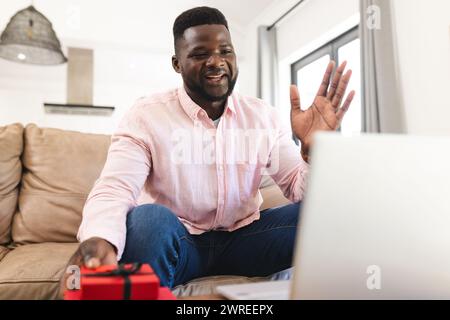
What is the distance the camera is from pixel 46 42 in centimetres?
254

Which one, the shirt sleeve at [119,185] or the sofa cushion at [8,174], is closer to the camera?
the shirt sleeve at [119,185]

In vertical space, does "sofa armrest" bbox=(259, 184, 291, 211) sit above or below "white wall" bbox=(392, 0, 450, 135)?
below

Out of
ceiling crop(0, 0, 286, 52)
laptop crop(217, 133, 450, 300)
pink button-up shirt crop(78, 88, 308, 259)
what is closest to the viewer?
laptop crop(217, 133, 450, 300)

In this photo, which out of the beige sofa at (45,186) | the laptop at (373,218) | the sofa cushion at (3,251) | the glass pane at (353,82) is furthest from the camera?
the glass pane at (353,82)

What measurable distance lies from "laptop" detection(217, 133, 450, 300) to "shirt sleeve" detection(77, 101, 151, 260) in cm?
47

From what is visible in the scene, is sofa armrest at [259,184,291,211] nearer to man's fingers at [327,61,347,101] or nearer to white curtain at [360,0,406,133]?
man's fingers at [327,61,347,101]

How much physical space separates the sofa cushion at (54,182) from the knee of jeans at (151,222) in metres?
0.76

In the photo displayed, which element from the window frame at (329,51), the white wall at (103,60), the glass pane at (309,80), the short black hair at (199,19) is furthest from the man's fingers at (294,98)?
the white wall at (103,60)

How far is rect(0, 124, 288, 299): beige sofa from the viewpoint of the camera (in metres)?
1.57

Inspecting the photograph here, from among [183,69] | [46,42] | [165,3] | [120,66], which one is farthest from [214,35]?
[120,66]

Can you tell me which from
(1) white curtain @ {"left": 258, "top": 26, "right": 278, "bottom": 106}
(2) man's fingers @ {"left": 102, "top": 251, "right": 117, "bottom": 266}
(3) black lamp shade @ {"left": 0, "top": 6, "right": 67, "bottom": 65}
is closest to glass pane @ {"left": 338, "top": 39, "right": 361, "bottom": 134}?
(1) white curtain @ {"left": 258, "top": 26, "right": 278, "bottom": 106}

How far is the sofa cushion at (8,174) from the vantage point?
5.19 ft

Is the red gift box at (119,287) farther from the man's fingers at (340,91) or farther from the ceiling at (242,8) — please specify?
the ceiling at (242,8)

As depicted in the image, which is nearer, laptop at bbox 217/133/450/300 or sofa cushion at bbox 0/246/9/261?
laptop at bbox 217/133/450/300
